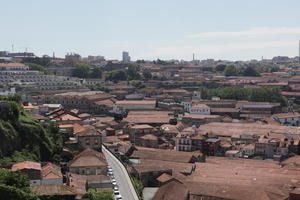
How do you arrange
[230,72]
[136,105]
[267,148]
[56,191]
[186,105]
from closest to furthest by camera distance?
1. [56,191]
2. [267,148]
3. [136,105]
4. [186,105]
5. [230,72]

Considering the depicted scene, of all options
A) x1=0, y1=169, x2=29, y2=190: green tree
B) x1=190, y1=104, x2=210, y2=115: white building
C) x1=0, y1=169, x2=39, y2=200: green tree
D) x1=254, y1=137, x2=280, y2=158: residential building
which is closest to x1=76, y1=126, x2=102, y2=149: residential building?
x1=0, y1=169, x2=39, y2=200: green tree

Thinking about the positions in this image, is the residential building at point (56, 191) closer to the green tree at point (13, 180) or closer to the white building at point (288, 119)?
the green tree at point (13, 180)

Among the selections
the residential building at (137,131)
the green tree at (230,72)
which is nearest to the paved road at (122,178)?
the residential building at (137,131)

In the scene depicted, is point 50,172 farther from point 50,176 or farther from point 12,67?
point 12,67

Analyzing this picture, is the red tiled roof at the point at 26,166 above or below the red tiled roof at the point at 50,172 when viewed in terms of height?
above

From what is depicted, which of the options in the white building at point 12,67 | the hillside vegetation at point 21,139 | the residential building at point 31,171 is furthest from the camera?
the white building at point 12,67

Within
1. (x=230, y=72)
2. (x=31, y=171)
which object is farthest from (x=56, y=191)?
(x=230, y=72)

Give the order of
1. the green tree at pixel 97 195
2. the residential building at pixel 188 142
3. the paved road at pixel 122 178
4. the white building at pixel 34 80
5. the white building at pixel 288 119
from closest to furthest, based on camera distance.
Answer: the green tree at pixel 97 195 → the paved road at pixel 122 178 → the residential building at pixel 188 142 → the white building at pixel 288 119 → the white building at pixel 34 80

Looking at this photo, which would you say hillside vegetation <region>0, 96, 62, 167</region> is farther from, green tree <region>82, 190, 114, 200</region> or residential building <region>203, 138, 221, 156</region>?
residential building <region>203, 138, 221, 156</region>

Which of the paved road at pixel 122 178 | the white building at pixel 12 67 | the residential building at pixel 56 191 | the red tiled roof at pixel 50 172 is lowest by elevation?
the paved road at pixel 122 178
